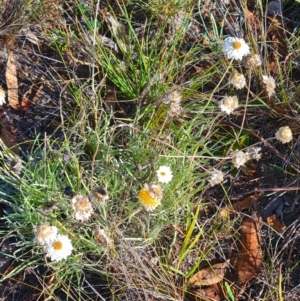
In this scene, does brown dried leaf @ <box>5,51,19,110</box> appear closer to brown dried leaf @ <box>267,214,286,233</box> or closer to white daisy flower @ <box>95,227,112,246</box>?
white daisy flower @ <box>95,227,112,246</box>

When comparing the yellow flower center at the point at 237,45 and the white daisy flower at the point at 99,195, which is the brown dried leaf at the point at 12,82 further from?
the yellow flower center at the point at 237,45

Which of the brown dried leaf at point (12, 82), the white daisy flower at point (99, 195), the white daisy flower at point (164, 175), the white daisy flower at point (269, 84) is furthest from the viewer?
the brown dried leaf at point (12, 82)

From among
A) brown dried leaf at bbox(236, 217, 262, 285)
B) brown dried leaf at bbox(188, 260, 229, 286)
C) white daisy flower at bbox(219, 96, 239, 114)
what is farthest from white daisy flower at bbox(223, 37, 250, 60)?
brown dried leaf at bbox(188, 260, 229, 286)

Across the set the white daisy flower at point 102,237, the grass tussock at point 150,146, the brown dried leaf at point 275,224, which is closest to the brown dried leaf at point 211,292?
the grass tussock at point 150,146

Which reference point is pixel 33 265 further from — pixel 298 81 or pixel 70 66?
pixel 298 81

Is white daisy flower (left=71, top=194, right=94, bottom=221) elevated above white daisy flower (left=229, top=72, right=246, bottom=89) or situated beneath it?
situated beneath

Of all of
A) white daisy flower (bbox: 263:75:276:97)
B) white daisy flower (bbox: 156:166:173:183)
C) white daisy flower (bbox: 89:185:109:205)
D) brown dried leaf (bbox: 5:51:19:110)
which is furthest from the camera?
brown dried leaf (bbox: 5:51:19:110)

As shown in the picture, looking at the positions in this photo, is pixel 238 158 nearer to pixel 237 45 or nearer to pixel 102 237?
pixel 237 45

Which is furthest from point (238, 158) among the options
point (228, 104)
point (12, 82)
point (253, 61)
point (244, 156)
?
point (12, 82)
